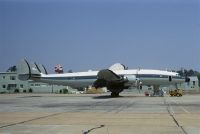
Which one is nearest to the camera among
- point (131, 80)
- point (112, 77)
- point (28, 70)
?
point (112, 77)

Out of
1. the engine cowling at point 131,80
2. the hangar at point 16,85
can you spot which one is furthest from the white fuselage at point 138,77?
the hangar at point 16,85

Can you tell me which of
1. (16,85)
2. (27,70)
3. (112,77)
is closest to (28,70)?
(27,70)

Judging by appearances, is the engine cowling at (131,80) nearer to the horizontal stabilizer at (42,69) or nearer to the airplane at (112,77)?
the airplane at (112,77)

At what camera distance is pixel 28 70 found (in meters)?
62.0

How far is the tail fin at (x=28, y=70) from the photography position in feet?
203

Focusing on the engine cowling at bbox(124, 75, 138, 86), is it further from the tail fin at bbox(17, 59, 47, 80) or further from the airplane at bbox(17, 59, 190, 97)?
the tail fin at bbox(17, 59, 47, 80)

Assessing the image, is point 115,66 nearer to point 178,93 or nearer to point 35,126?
point 178,93

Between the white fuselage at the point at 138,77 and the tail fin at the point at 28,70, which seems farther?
the tail fin at the point at 28,70

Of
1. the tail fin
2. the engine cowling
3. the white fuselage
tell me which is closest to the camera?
the engine cowling

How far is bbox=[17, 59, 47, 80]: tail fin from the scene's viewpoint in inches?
2436

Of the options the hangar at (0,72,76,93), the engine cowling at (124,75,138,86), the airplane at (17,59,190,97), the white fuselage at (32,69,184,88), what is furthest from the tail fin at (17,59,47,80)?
→ the hangar at (0,72,76,93)

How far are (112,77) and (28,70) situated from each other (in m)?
18.0

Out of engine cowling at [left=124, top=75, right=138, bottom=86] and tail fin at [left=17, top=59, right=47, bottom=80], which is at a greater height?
tail fin at [left=17, top=59, right=47, bottom=80]

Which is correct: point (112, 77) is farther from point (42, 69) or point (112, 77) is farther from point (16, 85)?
point (16, 85)
